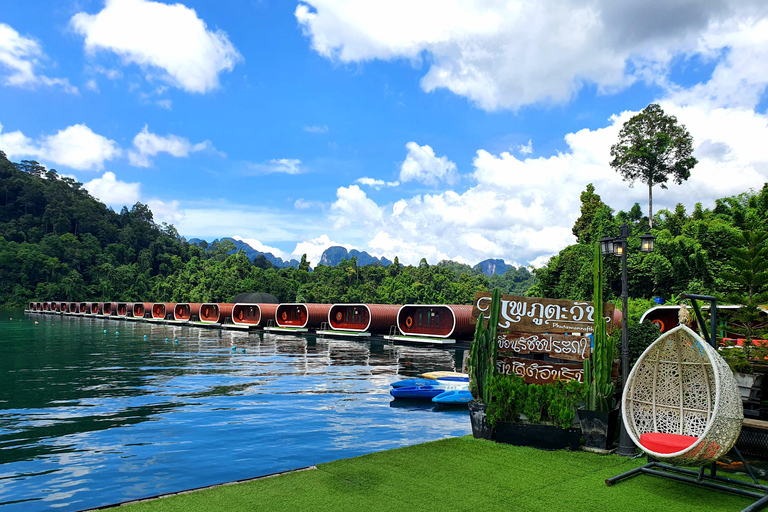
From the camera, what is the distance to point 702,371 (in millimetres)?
7227

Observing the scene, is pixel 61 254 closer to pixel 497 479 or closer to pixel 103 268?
pixel 103 268

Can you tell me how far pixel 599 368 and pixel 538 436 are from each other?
164 cm

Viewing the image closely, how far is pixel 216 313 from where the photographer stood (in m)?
62.2

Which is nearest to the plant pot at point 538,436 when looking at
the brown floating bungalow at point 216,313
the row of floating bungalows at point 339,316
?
the row of floating bungalows at point 339,316

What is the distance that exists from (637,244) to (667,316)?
90.1 feet

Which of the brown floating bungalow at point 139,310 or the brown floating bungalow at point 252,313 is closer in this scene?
the brown floating bungalow at point 252,313

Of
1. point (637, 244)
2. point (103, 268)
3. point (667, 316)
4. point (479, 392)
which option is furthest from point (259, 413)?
point (103, 268)

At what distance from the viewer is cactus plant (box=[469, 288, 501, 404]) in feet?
31.4

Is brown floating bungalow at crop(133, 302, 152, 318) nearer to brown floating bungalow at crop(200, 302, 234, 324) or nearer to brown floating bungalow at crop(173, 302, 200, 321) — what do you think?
brown floating bungalow at crop(173, 302, 200, 321)

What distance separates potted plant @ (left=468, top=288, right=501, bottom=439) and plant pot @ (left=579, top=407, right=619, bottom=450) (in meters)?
1.65

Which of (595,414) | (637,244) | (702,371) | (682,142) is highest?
(682,142)

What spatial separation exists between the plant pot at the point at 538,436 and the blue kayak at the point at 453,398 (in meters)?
7.72

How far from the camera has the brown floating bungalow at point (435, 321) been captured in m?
37.2

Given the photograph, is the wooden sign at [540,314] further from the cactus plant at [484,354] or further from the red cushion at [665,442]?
the red cushion at [665,442]
